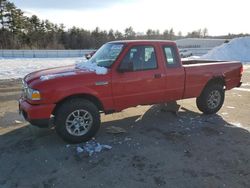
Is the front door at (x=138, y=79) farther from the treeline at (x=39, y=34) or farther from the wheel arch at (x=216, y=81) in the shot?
the treeline at (x=39, y=34)

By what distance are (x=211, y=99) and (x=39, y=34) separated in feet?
191

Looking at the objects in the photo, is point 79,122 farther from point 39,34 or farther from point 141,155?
point 39,34

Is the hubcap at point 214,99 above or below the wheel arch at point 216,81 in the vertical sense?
below

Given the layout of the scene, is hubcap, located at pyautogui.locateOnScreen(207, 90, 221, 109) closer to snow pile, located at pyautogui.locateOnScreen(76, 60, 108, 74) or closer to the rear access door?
the rear access door

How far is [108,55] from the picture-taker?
5.88 meters

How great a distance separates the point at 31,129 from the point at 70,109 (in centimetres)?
156

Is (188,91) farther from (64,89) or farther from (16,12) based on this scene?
(16,12)

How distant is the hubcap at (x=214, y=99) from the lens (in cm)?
716

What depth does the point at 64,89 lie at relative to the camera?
498 cm

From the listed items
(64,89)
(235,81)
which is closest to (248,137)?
(235,81)

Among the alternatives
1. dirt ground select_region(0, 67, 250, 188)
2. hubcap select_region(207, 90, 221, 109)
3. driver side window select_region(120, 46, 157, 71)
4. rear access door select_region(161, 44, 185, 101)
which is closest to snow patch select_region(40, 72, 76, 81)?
driver side window select_region(120, 46, 157, 71)

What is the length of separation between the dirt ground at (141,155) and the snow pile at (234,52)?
19348 mm

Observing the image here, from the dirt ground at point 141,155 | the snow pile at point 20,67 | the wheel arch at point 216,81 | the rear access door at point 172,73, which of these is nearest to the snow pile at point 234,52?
the snow pile at point 20,67

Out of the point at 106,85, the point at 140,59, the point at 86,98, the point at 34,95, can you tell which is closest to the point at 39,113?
the point at 34,95
